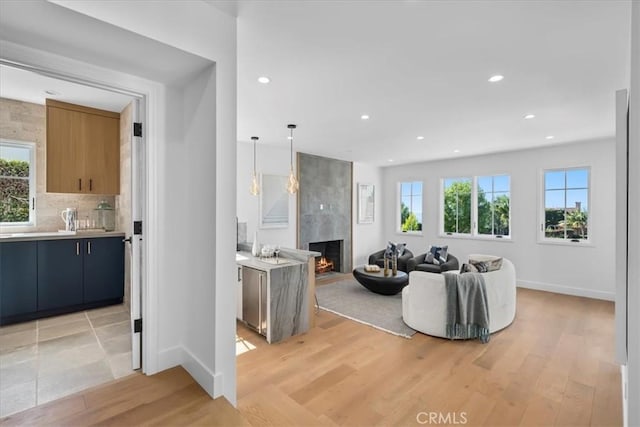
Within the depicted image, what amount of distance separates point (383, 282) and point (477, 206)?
10.2 ft

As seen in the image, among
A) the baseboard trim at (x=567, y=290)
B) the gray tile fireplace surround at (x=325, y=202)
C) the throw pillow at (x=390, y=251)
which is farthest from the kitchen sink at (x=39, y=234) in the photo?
the baseboard trim at (x=567, y=290)

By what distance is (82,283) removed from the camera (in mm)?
3619

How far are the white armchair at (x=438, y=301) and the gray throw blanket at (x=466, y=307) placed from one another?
0.07 metres

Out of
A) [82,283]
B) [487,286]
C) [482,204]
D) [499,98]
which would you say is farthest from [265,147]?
[482,204]

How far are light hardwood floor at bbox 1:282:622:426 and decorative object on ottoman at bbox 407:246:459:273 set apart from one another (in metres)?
2.07

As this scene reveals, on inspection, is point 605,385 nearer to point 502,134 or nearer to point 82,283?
point 502,134

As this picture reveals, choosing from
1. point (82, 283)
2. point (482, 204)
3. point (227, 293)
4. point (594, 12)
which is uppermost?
point (594, 12)

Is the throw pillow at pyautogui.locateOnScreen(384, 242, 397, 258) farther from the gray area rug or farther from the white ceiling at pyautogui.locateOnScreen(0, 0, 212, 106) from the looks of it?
the white ceiling at pyautogui.locateOnScreen(0, 0, 212, 106)

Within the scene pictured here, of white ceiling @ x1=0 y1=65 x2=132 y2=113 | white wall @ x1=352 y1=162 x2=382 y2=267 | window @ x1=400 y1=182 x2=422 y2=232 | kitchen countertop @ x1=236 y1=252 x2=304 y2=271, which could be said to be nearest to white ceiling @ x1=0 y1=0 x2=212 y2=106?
white ceiling @ x1=0 y1=65 x2=132 y2=113

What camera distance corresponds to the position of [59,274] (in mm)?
3471

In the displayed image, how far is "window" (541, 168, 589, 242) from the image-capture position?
5.11m

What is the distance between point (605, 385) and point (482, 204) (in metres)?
4.28

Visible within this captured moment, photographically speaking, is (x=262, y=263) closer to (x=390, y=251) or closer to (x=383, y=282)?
(x=383, y=282)

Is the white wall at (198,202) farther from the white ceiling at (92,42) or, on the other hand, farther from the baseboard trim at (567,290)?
the baseboard trim at (567,290)
